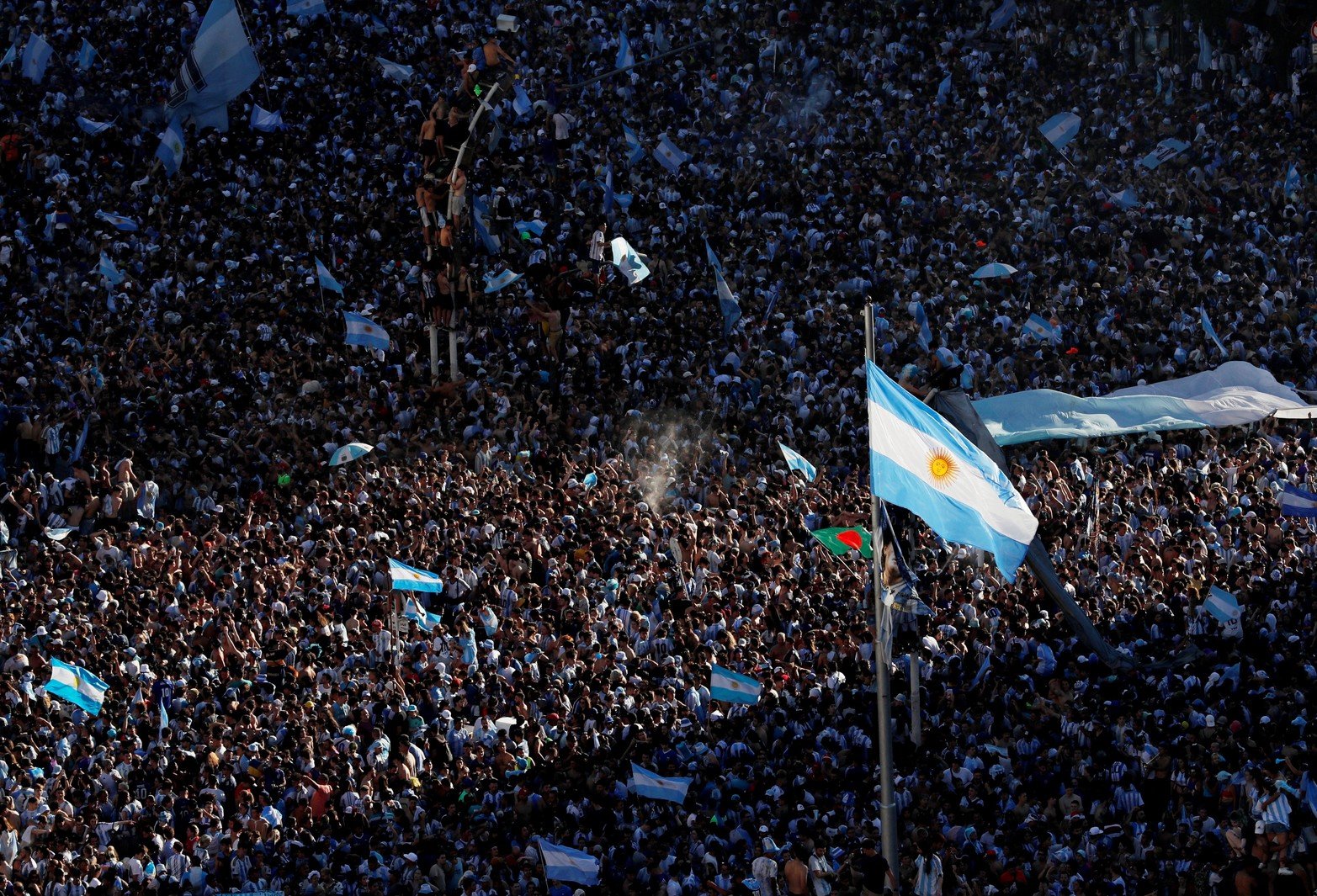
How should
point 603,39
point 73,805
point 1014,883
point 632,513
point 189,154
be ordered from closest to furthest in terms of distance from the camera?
point 1014,883 < point 73,805 < point 632,513 < point 189,154 < point 603,39

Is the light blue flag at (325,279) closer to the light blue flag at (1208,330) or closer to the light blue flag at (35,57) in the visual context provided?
the light blue flag at (35,57)

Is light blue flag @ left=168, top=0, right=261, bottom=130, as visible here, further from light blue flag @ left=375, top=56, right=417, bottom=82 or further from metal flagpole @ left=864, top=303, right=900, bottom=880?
metal flagpole @ left=864, top=303, right=900, bottom=880

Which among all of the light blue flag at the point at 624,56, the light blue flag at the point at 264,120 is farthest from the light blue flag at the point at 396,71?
the light blue flag at the point at 624,56

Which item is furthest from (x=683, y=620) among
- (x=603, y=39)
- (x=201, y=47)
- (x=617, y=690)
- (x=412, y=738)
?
(x=603, y=39)

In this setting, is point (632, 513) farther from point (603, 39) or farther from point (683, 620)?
point (603, 39)

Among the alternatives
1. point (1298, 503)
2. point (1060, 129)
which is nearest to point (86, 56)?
point (1060, 129)

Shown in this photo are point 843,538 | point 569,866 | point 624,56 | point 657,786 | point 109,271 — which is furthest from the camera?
point 624,56

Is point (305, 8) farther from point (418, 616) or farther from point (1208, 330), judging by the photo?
point (418, 616)
